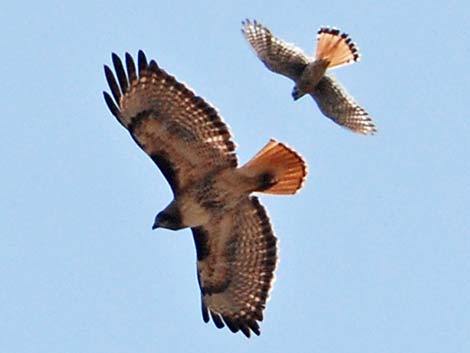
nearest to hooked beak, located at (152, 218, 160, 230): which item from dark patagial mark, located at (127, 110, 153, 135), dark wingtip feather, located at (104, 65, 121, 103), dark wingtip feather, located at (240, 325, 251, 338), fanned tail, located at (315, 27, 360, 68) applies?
dark patagial mark, located at (127, 110, 153, 135)

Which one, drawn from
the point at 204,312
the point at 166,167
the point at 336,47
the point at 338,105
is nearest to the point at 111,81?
the point at 166,167

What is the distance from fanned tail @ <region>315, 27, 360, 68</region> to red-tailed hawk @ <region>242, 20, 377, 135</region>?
0.11 metres

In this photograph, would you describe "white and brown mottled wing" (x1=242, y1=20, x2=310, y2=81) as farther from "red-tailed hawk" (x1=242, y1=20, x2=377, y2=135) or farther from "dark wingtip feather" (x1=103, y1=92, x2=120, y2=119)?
"dark wingtip feather" (x1=103, y1=92, x2=120, y2=119)

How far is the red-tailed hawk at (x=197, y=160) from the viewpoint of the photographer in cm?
1166

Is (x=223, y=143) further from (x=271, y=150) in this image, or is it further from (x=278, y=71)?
(x=278, y=71)

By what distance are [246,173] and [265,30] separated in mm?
4242

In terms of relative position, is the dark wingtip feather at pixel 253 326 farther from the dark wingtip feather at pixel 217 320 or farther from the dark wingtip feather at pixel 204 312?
the dark wingtip feather at pixel 204 312

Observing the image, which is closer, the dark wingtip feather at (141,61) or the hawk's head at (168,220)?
the dark wingtip feather at (141,61)

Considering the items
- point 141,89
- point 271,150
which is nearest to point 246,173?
point 271,150

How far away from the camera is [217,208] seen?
12.1 m

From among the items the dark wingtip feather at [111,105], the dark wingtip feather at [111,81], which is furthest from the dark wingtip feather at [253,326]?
the dark wingtip feather at [111,81]

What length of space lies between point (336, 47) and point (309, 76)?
0.50 m

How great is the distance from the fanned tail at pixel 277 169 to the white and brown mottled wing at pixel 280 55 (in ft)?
12.4

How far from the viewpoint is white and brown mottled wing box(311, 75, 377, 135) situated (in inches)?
617
